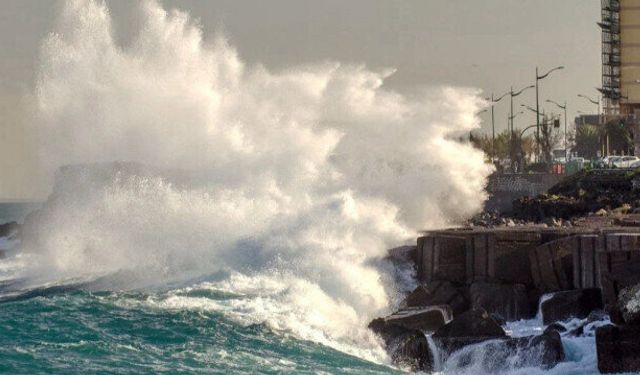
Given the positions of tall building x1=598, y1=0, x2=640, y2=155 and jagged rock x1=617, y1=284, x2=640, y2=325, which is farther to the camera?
tall building x1=598, y1=0, x2=640, y2=155

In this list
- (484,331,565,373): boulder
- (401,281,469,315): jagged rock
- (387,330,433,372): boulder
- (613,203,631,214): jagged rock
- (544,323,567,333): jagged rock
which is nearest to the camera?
(484,331,565,373): boulder

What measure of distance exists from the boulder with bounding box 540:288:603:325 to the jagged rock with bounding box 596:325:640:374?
349cm

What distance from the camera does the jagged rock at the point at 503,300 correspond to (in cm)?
2631

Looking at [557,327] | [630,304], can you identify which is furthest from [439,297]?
[630,304]

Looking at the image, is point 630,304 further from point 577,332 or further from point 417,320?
point 417,320

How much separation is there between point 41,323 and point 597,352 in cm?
961

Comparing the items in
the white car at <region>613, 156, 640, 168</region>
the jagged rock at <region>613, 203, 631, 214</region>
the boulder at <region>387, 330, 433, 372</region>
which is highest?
the white car at <region>613, 156, 640, 168</region>

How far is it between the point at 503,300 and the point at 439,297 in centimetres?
119

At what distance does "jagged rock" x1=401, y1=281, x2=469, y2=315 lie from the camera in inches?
1054

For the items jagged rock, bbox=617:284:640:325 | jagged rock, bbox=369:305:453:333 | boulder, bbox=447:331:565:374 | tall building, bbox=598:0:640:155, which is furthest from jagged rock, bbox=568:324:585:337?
tall building, bbox=598:0:640:155

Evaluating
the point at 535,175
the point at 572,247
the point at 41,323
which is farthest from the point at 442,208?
the point at 535,175

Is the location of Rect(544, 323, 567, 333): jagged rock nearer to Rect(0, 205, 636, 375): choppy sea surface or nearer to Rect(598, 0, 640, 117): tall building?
Rect(0, 205, 636, 375): choppy sea surface

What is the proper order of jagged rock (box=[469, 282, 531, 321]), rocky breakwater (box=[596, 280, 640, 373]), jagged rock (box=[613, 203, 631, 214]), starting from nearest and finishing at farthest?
rocky breakwater (box=[596, 280, 640, 373]) → jagged rock (box=[469, 282, 531, 321]) → jagged rock (box=[613, 203, 631, 214])

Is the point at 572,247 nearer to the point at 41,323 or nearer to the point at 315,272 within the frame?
the point at 315,272
